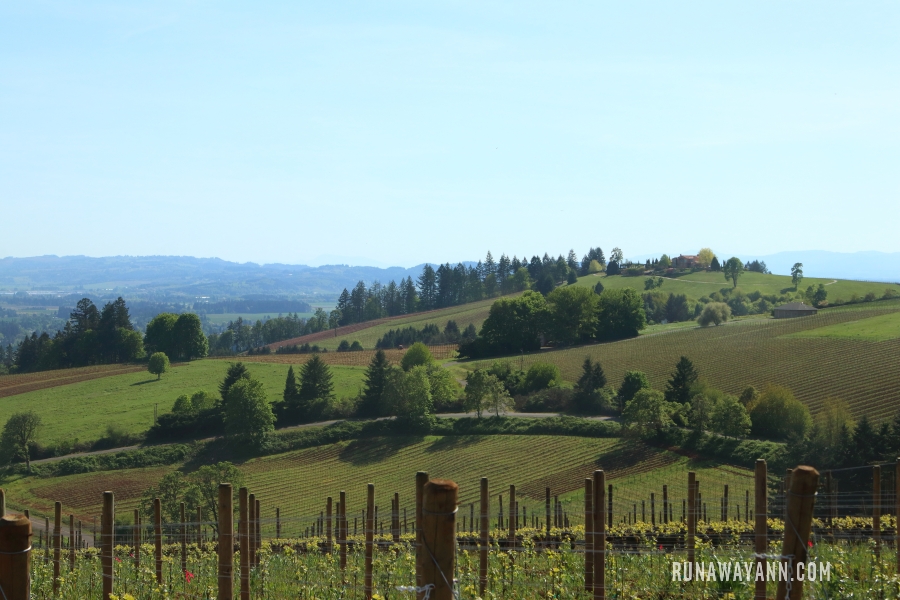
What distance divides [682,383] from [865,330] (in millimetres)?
20612

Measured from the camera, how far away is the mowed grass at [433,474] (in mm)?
37156

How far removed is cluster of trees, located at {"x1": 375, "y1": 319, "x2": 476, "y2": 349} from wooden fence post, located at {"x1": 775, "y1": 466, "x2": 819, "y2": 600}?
292ft

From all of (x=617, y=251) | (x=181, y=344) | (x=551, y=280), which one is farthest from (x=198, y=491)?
(x=617, y=251)

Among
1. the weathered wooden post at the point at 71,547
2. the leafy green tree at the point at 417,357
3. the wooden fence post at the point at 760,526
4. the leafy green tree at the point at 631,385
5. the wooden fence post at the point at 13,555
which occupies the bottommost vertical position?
the leafy green tree at the point at 631,385

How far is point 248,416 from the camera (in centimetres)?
5069

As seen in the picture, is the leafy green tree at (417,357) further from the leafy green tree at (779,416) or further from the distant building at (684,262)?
the distant building at (684,262)

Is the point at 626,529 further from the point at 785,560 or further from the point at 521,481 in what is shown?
the point at 521,481

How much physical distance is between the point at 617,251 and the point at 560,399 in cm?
9048

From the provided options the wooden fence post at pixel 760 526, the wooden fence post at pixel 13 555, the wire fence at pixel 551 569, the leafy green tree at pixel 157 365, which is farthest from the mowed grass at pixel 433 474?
the wooden fence post at pixel 13 555

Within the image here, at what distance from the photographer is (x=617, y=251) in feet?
469

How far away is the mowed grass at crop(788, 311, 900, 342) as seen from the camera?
59750mm

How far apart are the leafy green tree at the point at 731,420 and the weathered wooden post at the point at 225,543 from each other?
42641mm

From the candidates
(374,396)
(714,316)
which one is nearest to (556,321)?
(714,316)

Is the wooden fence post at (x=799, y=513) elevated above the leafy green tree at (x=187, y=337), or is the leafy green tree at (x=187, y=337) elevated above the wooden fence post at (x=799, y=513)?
the wooden fence post at (x=799, y=513)
